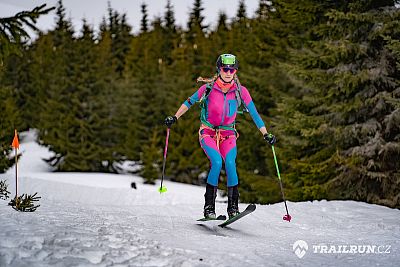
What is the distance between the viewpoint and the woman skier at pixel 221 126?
22.1ft

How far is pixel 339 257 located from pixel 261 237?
1.32 meters

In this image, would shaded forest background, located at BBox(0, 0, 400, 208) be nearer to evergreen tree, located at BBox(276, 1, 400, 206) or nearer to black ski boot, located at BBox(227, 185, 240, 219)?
evergreen tree, located at BBox(276, 1, 400, 206)

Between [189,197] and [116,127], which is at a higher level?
[116,127]

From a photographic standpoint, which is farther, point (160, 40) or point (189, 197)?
point (160, 40)

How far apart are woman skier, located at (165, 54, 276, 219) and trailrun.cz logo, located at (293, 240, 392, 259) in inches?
62.9

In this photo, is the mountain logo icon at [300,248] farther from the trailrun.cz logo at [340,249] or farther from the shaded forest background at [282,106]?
the shaded forest background at [282,106]

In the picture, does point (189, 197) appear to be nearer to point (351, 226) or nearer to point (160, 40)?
point (351, 226)

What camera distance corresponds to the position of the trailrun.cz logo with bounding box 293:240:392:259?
5.10 m

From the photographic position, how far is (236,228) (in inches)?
262

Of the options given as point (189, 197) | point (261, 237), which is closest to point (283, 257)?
point (261, 237)

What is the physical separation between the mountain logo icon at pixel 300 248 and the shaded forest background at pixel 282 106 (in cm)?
479

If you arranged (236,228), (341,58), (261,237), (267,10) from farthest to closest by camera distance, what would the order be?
1. (267,10)
2. (341,58)
3. (236,228)
4. (261,237)

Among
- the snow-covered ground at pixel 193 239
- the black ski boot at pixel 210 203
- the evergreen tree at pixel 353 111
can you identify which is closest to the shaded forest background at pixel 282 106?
the evergreen tree at pixel 353 111

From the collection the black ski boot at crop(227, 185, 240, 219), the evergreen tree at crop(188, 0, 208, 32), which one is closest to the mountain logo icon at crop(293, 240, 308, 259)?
the black ski boot at crop(227, 185, 240, 219)
